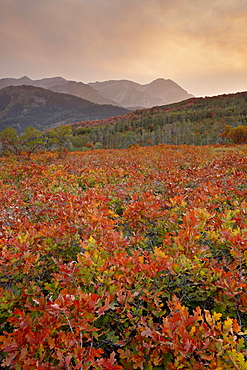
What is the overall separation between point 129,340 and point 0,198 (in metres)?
4.58

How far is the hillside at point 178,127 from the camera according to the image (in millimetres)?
48281

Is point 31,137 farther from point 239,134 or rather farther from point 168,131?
point 168,131

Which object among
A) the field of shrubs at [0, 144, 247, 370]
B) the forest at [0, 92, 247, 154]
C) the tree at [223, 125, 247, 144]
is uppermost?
the forest at [0, 92, 247, 154]

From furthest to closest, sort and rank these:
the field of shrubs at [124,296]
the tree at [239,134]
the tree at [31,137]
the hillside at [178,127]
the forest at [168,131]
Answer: the hillside at [178,127]
the forest at [168,131]
the tree at [239,134]
the tree at [31,137]
the field of shrubs at [124,296]

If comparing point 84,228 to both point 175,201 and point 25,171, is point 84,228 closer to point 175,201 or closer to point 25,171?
point 175,201

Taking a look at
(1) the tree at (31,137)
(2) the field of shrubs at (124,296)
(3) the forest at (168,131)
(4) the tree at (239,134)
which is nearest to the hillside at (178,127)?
(3) the forest at (168,131)

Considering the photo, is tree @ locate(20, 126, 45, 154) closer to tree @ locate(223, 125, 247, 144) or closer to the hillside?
tree @ locate(223, 125, 247, 144)

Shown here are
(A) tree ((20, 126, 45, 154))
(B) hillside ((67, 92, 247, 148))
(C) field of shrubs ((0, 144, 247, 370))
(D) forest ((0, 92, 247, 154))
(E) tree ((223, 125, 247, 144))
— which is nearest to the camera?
(C) field of shrubs ((0, 144, 247, 370))

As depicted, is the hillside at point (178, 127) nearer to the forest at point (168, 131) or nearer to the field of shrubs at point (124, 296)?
the forest at point (168, 131)

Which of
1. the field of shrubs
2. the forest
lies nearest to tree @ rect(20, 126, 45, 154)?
the forest

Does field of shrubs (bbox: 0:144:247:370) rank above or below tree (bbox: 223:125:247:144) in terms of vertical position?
below

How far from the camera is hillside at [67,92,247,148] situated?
4828cm

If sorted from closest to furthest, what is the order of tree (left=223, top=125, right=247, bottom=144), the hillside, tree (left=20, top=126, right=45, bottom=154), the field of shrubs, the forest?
1. the field of shrubs
2. tree (left=20, top=126, right=45, bottom=154)
3. tree (left=223, top=125, right=247, bottom=144)
4. the forest
5. the hillside

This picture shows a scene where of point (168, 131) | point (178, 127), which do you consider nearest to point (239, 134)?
point (178, 127)
